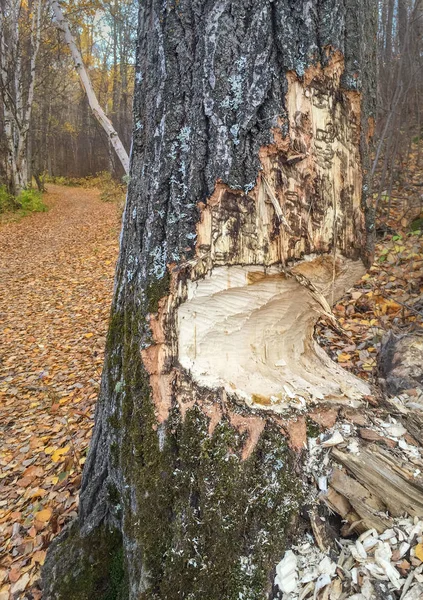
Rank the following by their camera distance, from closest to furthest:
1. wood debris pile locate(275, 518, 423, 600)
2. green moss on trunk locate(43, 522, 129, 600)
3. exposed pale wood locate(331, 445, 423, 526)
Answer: wood debris pile locate(275, 518, 423, 600) → exposed pale wood locate(331, 445, 423, 526) → green moss on trunk locate(43, 522, 129, 600)

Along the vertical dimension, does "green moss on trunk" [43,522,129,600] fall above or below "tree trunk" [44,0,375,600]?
below

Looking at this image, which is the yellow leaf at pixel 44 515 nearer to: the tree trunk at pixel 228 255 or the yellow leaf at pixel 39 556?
the yellow leaf at pixel 39 556

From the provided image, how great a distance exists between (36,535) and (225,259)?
2032 millimetres

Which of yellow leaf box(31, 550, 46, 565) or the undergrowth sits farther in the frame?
the undergrowth

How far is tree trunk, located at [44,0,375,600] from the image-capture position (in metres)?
1.34

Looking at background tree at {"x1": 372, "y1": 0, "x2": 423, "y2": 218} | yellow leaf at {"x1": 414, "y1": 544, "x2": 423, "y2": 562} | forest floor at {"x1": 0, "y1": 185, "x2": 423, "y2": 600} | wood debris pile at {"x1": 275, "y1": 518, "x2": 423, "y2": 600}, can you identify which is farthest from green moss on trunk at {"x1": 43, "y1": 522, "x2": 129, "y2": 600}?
background tree at {"x1": 372, "y1": 0, "x2": 423, "y2": 218}

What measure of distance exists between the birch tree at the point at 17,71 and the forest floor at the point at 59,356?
807 cm

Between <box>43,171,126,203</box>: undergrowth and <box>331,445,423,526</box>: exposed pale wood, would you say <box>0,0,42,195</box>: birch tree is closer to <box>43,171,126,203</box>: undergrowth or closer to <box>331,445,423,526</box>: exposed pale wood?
<box>43,171,126,203</box>: undergrowth

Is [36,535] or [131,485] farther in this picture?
[36,535]

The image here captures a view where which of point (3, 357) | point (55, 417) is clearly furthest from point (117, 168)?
point (55, 417)

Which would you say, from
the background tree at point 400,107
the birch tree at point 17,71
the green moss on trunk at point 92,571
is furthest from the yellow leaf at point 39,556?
the birch tree at point 17,71

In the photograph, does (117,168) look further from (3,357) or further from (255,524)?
Answer: (255,524)

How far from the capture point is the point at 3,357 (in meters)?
5.04

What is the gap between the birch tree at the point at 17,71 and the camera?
534 inches
